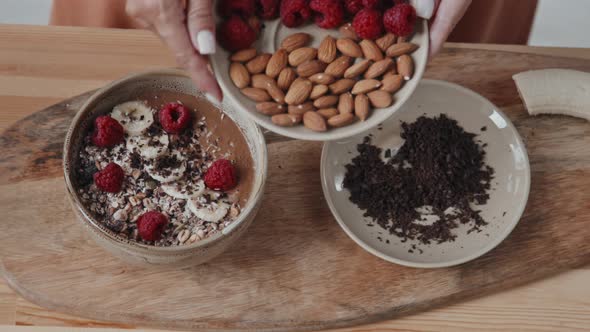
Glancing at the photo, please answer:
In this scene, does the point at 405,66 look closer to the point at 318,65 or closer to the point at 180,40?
the point at 318,65

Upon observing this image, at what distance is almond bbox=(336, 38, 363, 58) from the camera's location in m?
1.09

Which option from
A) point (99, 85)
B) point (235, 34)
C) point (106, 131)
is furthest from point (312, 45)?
point (99, 85)

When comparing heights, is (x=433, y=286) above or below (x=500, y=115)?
below

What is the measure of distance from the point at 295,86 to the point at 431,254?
0.41 metres

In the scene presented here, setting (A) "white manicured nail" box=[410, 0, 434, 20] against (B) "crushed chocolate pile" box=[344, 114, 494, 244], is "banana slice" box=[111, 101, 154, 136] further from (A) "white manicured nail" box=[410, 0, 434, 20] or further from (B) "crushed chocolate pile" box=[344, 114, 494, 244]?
(A) "white manicured nail" box=[410, 0, 434, 20]

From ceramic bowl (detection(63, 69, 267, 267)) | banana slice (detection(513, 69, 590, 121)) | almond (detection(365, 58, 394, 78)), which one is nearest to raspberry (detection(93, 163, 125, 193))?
ceramic bowl (detection(63, 69, 267, 267))

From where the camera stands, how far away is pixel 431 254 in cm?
122

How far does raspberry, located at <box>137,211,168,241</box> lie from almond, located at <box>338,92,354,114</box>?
340 millimetres

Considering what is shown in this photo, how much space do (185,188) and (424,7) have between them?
50 cm

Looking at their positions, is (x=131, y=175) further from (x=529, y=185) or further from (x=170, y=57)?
(x=529, y=185)

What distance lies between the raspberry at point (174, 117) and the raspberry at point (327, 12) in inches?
11.3

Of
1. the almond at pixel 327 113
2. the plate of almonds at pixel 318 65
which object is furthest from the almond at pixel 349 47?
the almond at pixel 327 113

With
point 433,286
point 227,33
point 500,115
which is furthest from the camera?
point 500,115

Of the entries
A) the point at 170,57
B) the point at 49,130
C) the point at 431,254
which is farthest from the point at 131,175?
the point at 431,254
